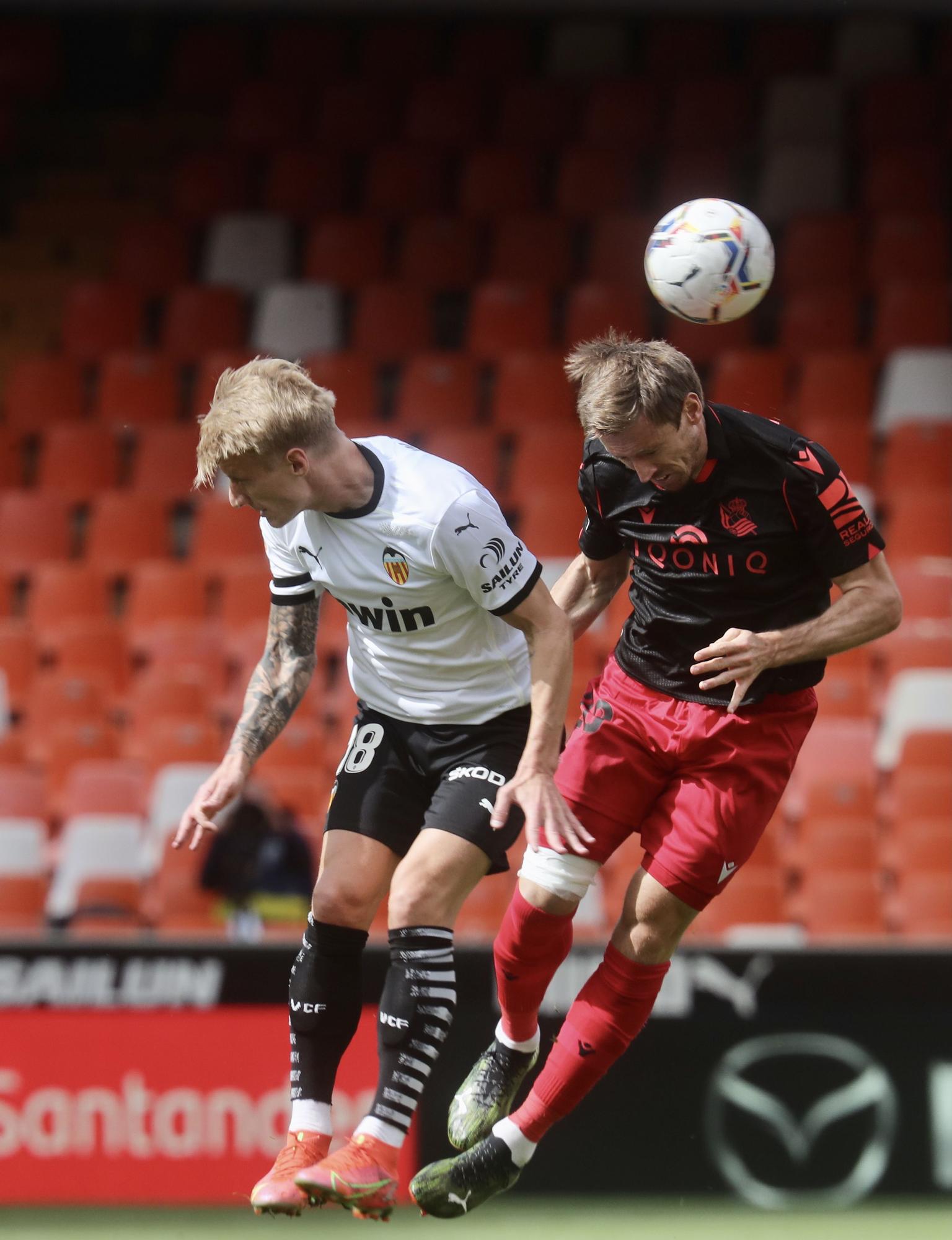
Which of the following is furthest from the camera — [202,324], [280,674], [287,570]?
[202,324]

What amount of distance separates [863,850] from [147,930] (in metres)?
3.62

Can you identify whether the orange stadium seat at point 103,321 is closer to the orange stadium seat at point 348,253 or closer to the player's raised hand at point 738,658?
the orange stadium seat at point 348,253

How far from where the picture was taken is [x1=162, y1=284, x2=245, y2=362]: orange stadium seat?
1206 centimetres

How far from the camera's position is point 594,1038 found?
4574mm

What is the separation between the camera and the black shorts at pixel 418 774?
176 inches

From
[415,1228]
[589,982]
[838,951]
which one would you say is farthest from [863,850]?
[589,982]

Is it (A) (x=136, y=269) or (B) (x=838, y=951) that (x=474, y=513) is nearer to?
(B) (x=838, y=951)

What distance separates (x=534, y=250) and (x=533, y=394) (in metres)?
1.52

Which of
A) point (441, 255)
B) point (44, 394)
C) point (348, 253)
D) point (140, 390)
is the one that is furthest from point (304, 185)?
point (44, 394)

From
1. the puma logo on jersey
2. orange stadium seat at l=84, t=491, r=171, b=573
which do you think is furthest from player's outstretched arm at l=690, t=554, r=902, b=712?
orange stadium seat at l=84, t=491, r=171, b=573

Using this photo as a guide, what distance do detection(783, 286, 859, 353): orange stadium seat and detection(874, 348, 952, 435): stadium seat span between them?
607 mm

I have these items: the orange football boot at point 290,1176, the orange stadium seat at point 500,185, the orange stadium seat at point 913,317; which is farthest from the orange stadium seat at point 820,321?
the orange football boot at point 290,1176

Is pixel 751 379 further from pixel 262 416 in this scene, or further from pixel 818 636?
pixel 262 416

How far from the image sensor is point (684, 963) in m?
7.58
